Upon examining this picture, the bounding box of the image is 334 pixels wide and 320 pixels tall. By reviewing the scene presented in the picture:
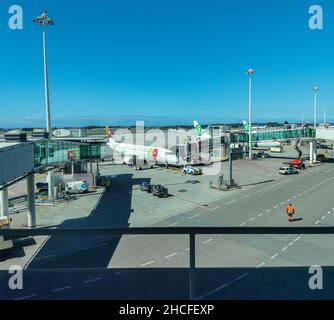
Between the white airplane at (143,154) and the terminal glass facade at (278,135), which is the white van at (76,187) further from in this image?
the terminal glass facade at (278,135)

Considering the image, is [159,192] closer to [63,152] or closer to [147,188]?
[147,188]

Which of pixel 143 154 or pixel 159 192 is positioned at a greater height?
pixel 143 154

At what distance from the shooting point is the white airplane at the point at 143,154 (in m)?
57.4

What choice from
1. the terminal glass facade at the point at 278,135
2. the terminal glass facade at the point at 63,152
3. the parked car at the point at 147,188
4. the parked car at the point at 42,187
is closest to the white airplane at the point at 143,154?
the terminal glass facade at the point at 63,152

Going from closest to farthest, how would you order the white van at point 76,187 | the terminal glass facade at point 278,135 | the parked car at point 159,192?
the parked car at point 159,192, the white van at point 76,187, the terminal glass facade at point 278,135

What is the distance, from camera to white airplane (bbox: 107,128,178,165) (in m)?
57.4

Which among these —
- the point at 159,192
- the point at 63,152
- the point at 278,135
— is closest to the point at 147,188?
the point at 159,192

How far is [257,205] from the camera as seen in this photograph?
101ft

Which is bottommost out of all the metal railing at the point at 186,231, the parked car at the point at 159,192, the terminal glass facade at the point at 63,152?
the parked car at the point at 159,192

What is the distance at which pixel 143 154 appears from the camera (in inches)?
2441

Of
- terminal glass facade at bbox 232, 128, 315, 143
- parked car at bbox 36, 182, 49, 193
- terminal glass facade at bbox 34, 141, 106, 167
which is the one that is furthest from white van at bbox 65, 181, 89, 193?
terminal glass facade at bbox 232, 128, 315, 143

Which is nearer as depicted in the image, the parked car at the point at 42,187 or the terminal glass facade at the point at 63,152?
the terminal glass facade at the point at 63,152
